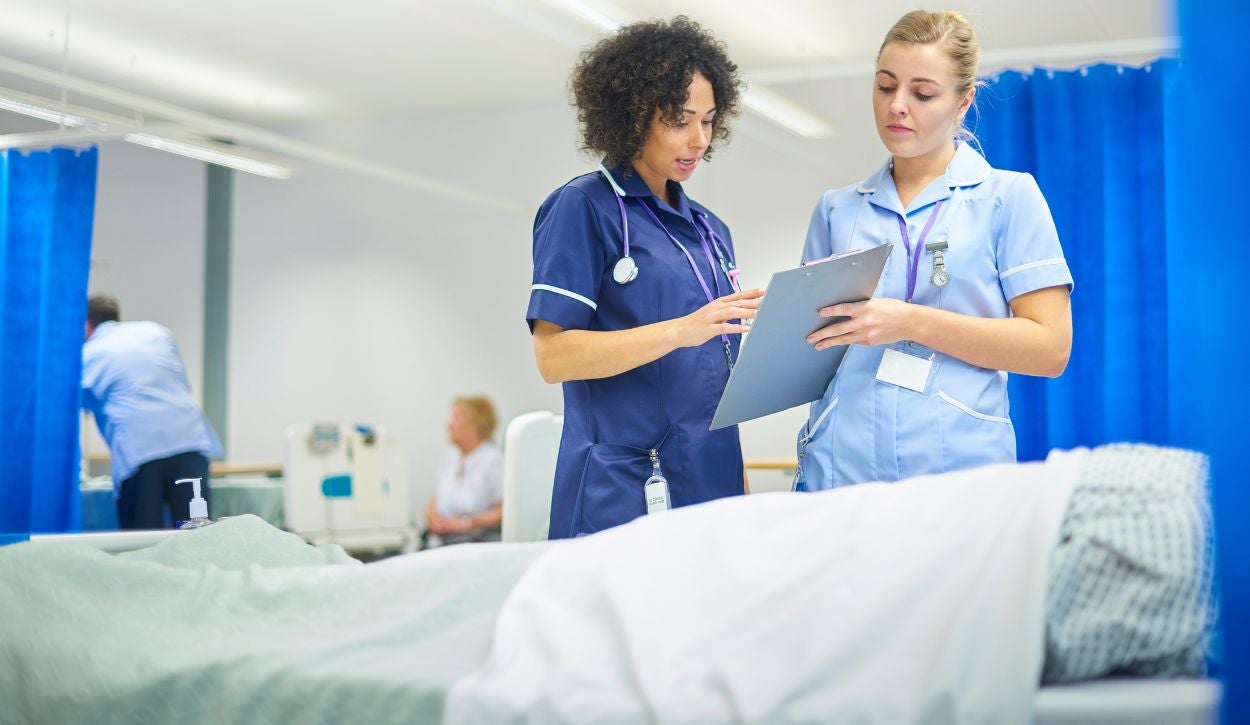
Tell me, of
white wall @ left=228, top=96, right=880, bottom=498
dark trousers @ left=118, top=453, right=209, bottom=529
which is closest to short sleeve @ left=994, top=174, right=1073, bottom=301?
dark trousers @ left=118, top=453, right=209, bottom=529

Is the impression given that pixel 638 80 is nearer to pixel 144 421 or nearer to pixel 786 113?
pixel 144 421

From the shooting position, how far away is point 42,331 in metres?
4.10

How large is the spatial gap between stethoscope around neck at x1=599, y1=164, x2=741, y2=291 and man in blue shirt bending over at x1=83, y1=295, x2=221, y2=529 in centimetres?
292

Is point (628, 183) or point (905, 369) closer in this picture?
point (905, 369)

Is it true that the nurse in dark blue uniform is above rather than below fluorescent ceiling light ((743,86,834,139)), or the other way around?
below

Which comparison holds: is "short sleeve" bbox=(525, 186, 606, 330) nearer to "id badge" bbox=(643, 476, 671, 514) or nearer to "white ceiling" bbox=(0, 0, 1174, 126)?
"id badge" bbox=(643, 476, 671, 514)

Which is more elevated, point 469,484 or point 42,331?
point 42,331

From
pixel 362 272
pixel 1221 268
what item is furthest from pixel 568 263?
pixel 362 272

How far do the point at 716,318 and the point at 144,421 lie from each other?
3.41m

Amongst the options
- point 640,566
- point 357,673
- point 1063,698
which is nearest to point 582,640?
point 640,566

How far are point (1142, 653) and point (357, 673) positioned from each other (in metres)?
0.76

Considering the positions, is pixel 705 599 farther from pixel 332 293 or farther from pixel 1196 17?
pixel 332 293

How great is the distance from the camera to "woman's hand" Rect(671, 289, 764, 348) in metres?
1.51

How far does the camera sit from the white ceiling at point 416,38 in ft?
14.8
